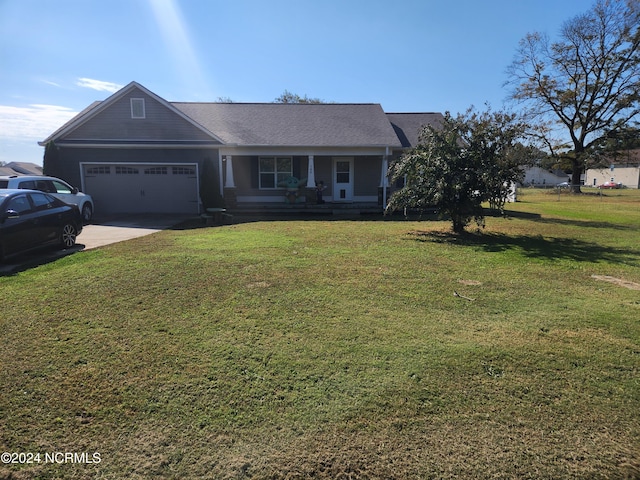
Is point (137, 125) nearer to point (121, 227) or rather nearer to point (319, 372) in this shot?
point (121, 227)

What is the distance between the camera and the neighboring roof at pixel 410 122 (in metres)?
20.9

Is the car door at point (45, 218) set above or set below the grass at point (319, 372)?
above

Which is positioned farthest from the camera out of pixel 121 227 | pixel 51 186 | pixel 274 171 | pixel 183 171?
pixel 274 171

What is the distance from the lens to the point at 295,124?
65.9ft

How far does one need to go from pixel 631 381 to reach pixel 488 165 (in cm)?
840

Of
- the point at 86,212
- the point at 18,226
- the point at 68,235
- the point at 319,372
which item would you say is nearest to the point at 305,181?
the point at 86,212

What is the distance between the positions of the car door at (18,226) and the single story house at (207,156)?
904 centimetres

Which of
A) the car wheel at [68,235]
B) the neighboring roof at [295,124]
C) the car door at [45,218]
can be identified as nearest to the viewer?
the car door at [45,218]

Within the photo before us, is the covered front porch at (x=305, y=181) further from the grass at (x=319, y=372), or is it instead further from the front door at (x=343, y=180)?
the grass at (x=319, y=372)

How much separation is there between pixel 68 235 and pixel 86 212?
6.02m

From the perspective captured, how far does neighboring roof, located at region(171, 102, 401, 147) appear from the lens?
1833 cm

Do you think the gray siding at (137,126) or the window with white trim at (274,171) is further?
the window with white trim at (274,171)

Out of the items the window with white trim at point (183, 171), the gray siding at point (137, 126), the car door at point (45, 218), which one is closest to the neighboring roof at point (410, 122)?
the gray siding at point (137, 126)

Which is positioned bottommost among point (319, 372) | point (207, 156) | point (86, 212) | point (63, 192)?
point (319, 372)
